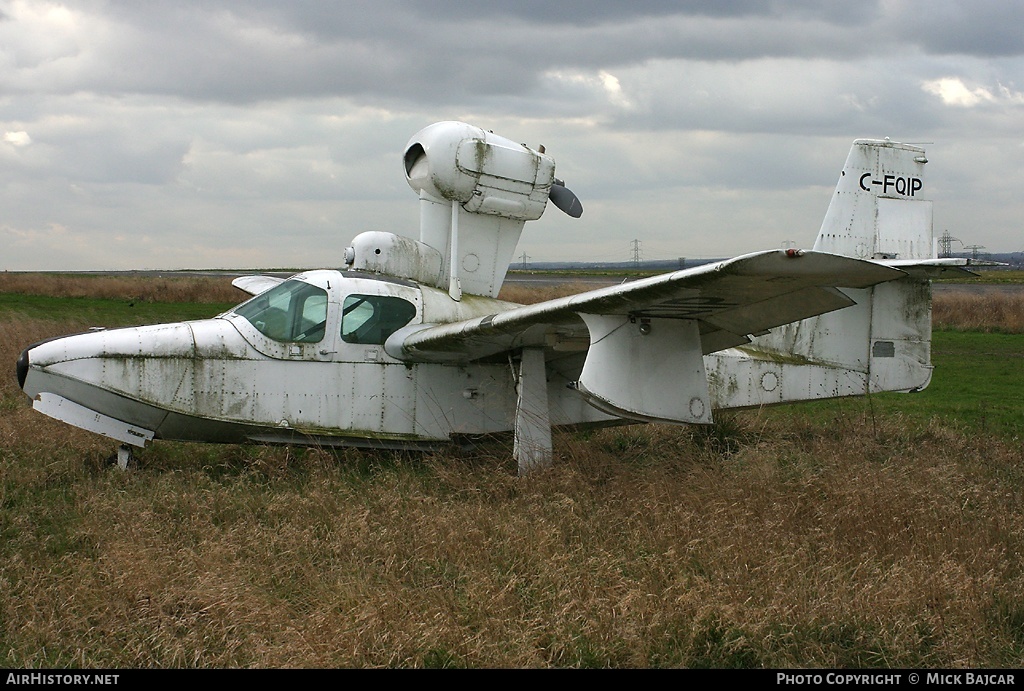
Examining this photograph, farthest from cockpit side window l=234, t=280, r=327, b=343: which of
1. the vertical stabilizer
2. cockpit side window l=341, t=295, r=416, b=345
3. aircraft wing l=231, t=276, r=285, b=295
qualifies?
the vertical stabilizer

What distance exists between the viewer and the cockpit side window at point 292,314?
9.88 metres

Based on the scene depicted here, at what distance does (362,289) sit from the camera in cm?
1020

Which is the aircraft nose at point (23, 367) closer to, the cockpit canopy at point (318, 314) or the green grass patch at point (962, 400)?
the cockpit canopy at point (318, 314)

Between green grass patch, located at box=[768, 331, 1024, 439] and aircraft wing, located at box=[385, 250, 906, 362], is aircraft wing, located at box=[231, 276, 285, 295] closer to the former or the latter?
aircraft wing, located at box=[385, 250, 906, 362]

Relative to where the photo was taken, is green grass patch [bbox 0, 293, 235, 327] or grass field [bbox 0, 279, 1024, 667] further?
green grass patch [bbox 0, 293, 235, 327]

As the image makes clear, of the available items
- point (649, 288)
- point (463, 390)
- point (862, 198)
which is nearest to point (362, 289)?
point (463, 390)

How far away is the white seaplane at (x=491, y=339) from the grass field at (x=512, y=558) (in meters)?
0.62

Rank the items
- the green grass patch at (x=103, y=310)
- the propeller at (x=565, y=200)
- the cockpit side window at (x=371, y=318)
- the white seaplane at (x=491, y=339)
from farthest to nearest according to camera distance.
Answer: the green grass patch at (x=103, y=310), the propeller at (x=565, y=200), the cockpit side window at (x=371, y=318), the white seaplane at (x=491, y=339)

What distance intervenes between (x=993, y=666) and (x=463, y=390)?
626 cm

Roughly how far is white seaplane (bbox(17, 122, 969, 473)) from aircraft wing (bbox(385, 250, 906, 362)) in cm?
2

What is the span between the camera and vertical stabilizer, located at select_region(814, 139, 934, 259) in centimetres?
1119

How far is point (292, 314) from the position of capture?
9.95 metres

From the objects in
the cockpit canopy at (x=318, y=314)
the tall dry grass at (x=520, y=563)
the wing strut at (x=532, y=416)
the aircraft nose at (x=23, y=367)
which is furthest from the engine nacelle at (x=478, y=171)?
the aircraft nose at (x=23, y=367)

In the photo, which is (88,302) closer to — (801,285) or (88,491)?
(88,491)
